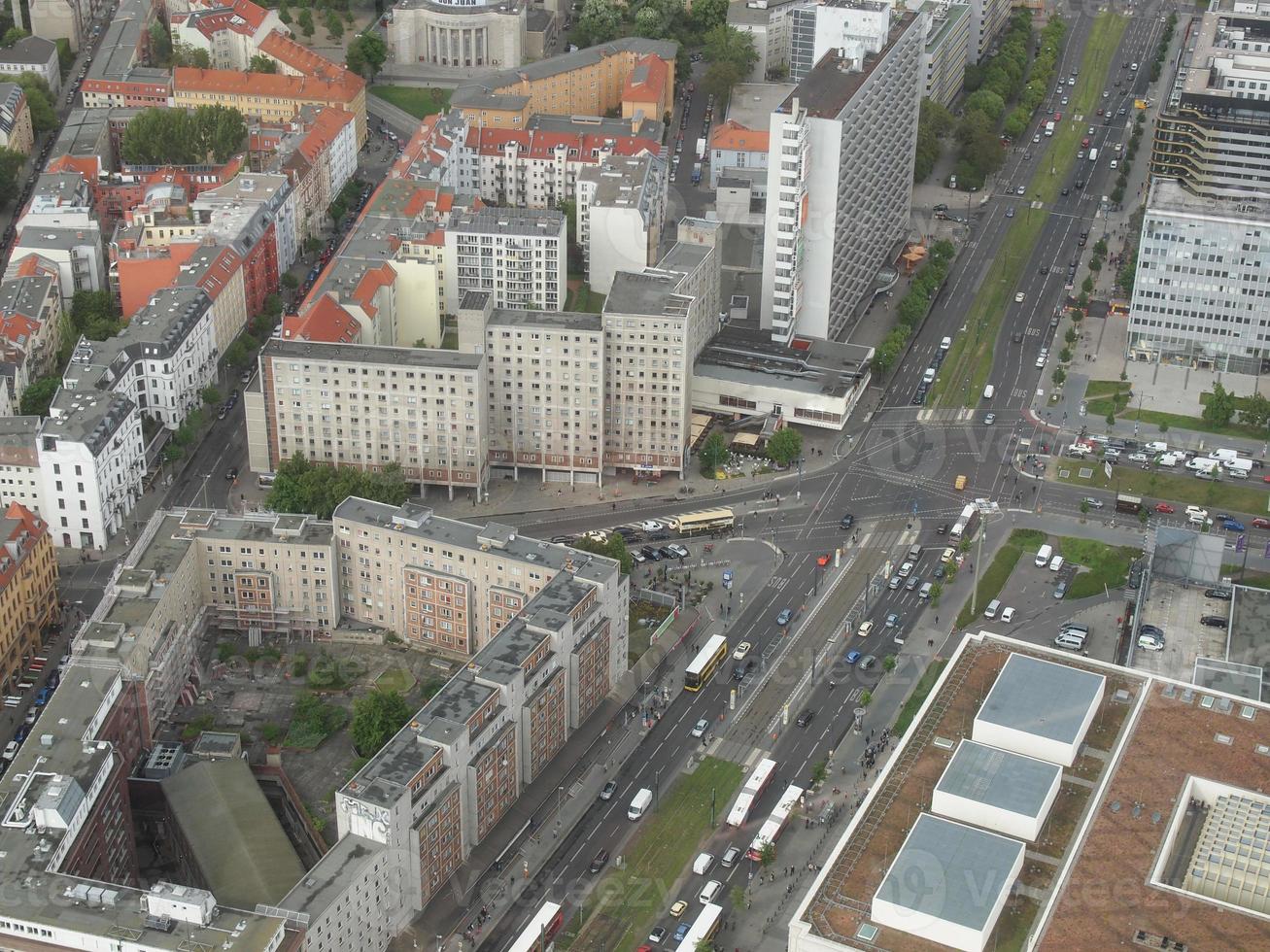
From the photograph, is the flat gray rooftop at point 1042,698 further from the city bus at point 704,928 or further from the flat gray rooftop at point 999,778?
the city bus at point 704,928

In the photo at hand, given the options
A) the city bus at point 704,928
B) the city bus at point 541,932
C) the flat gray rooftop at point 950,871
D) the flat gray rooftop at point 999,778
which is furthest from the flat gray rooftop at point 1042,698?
the city bus at point 541,932

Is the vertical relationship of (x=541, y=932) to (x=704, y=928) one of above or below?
above

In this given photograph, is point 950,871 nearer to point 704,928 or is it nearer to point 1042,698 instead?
point 1042,698

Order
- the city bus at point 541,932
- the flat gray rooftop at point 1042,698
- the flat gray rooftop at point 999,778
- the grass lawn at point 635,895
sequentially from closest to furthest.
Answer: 1. the flat gray rooftop at point 999,778
2. the flat gray rooftop at point 1042,698
3. the city bus at point 541,932
4. the grass lawn at point 635,895

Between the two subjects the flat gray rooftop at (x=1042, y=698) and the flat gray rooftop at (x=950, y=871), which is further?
the flat gray rooftop at (x=1042, y=698)

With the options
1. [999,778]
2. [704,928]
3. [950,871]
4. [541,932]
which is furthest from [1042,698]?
[541,932]
